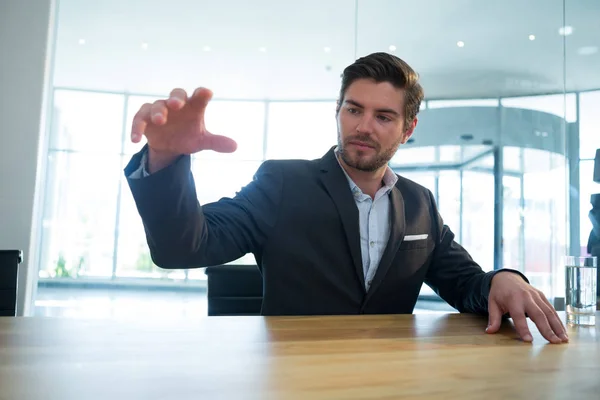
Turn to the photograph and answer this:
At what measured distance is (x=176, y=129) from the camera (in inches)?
36.9

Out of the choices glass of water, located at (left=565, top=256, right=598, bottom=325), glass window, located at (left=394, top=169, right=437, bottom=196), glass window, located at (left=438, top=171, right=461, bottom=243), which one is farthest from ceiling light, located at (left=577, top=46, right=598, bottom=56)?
glass of water, located at (left=565, top=256, right=598, bottom=325)

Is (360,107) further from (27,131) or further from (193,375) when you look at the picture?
(27,131)

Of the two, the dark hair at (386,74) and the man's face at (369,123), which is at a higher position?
the dark hair at (386,74)

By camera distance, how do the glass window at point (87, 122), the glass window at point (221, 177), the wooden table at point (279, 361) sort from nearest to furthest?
the wooden table at point (279, 361) → the glass window at point (87, 122) → the glass window at point (221, 177)

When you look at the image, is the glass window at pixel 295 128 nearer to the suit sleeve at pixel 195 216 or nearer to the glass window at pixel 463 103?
the glass window at pixel 463 103

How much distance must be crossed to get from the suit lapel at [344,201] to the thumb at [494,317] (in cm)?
41

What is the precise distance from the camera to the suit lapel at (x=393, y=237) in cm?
146

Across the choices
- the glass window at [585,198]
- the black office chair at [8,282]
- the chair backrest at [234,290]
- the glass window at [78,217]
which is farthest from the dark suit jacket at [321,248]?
the glass window at [78,217]

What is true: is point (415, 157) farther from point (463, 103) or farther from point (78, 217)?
point (78, 217)

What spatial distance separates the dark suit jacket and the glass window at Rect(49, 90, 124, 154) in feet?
12.9

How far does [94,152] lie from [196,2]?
87.0 inches

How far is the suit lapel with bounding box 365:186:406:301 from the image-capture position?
1.46 metres

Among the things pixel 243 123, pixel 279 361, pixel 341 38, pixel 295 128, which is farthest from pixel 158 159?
pixel 243 123

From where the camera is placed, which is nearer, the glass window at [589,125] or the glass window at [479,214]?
the glass window at [589,125]
